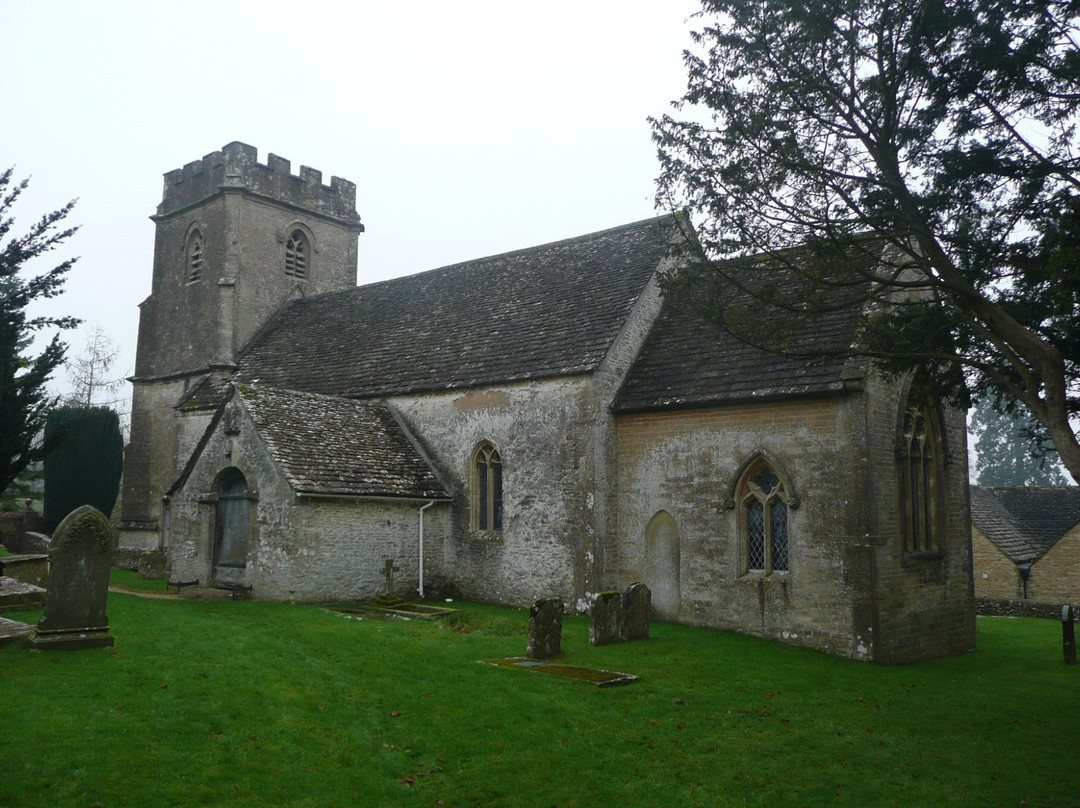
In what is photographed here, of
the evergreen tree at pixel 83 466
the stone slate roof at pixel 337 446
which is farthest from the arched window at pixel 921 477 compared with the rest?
the evergreen tree at pixel 83 466

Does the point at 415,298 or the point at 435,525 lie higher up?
the point at 415,298

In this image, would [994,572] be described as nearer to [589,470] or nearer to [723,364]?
[723,364]

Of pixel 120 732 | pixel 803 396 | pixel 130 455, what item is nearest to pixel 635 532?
pixel 803 396

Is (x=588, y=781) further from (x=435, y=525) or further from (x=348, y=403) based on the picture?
(x=348, y=403)

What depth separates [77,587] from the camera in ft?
37.6

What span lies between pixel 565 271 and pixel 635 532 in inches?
332

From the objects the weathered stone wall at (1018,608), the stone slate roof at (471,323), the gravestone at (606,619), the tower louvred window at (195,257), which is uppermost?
the tower louvred window at (195,257)

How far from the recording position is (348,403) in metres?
21.7

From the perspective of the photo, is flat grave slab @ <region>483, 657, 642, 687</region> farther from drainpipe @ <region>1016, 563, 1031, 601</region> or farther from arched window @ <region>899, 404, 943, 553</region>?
drainpipe @ <region>1016, 563, 1031, 601</region>

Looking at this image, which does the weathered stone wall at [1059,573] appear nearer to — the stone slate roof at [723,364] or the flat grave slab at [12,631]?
the stone slate roof at [723,364]

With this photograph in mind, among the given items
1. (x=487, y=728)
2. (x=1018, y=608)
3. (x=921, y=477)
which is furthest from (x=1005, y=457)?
(x=487, y=728)

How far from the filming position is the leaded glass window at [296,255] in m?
30.6

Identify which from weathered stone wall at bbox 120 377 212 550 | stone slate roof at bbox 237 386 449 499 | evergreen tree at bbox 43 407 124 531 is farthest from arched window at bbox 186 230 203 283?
stone slate roof at bbox 237 386 449 499

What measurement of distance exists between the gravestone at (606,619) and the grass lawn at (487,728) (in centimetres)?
68
